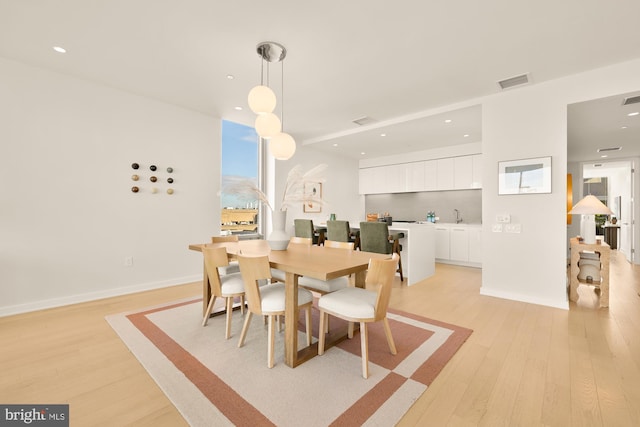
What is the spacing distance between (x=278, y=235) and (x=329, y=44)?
1.84 m

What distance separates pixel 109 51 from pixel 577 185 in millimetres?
9394

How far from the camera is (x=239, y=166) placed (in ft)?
16.6

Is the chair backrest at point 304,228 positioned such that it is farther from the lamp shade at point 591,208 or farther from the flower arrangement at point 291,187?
the lamp shade at point 591,208

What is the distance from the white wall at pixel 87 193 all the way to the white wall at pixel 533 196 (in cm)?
420

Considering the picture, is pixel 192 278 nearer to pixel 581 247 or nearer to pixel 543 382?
pixel 543 382

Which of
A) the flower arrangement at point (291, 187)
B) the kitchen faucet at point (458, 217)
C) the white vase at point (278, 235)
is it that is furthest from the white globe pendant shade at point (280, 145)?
the kitchen faucet at point (458, 217)

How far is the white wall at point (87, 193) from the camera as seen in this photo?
2.93 m

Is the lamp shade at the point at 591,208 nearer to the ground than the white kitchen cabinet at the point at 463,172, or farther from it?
nearer to the ground

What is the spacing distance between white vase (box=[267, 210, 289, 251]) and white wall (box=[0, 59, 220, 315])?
2.31m

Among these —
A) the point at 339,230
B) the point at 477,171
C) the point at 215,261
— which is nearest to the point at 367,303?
the point at 215,261

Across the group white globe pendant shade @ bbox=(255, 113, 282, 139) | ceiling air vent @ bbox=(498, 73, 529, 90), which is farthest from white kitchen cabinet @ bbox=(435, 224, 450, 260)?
white globe pendant shade @ bbox=(255, 113, 282, 139)

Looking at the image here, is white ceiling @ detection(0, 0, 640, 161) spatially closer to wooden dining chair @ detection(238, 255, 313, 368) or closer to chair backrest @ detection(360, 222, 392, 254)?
chair backrest @ detection(360, 222, 392, 254)

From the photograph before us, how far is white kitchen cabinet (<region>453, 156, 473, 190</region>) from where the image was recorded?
5.59 m

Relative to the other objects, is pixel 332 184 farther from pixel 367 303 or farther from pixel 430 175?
pixel 367 303
